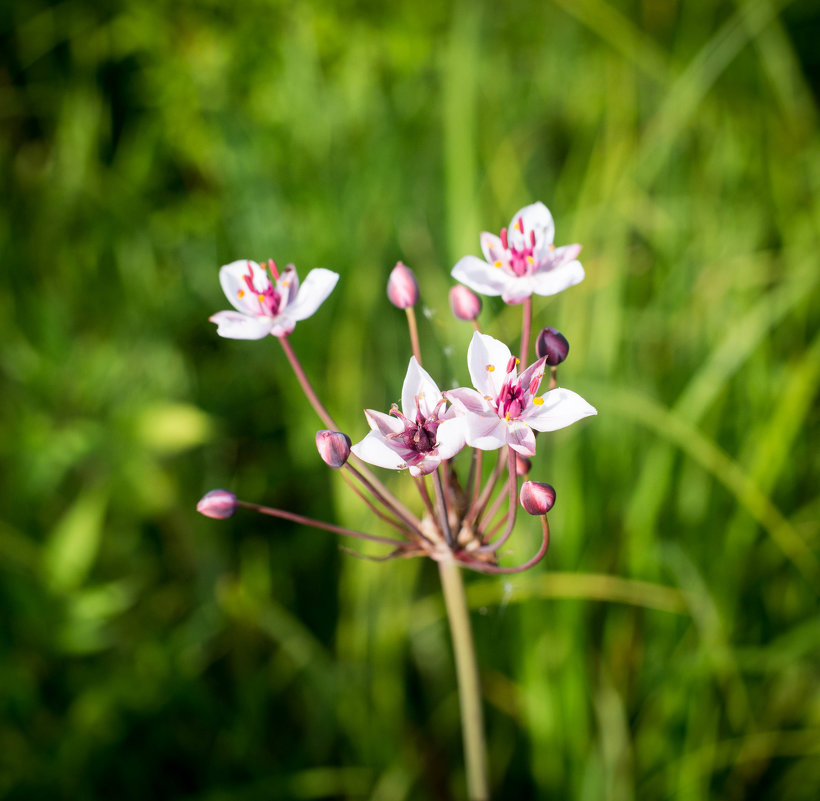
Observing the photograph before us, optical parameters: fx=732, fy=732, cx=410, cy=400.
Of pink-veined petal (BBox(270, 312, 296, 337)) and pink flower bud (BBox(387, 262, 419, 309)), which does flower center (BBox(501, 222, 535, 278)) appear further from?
pink-veined petal (BBox(270, 312, 296, 337))

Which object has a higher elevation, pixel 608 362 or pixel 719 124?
pixel 719 124

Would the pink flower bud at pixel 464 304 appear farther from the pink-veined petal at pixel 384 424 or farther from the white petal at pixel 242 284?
the white petal at pixel 242 284

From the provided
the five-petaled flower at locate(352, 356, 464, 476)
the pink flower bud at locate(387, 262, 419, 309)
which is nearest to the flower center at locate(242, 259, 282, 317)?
the pink flower bud at locate(387, 262, 419, 309)

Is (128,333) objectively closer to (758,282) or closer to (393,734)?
(393,734)

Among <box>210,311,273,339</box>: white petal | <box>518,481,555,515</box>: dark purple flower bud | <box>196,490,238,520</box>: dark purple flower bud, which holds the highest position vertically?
<box>210,311,273,339</box>: white petal

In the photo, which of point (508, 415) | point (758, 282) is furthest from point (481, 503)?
point (758, 282)

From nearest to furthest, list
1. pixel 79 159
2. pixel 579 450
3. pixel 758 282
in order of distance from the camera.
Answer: pixel 579 450
pixel 758 282
pixel 79 159
